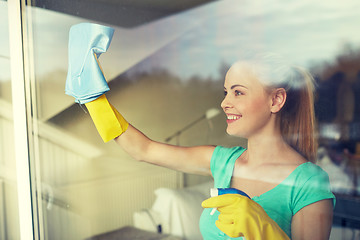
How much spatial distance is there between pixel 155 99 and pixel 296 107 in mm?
1390

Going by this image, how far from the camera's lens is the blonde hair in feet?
2.70

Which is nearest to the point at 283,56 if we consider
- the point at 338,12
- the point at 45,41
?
the point at 338,12

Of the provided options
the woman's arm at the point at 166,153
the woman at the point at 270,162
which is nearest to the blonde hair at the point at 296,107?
the woman at the point at 270,162

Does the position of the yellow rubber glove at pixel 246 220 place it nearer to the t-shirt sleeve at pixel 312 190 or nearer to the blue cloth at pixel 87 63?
the t-shirt sleeve at pixel 312 190

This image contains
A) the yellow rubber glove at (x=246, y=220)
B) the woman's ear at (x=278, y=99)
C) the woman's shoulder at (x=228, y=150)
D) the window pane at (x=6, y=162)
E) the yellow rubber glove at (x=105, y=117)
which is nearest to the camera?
the yellow rubber glove at (x=246, y=220)

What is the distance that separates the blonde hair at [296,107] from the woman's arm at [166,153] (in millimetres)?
269

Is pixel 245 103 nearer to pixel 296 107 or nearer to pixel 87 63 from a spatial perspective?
pixel 296 107

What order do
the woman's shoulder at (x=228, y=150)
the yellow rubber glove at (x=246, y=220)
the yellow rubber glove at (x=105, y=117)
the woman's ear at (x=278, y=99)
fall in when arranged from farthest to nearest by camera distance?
the yellow rubber glove at (x=105, y=117)
the woman's shoulder at (x=228, y=150)
the woman's ear at (x=278, y=99)
the yellow rubber glove at (x=246, y=220)

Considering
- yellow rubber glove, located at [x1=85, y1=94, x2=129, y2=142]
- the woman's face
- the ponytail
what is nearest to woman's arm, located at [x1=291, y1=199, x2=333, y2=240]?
the ponytail

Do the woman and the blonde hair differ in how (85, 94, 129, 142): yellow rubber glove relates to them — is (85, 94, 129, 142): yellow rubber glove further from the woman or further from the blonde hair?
the blonde hair

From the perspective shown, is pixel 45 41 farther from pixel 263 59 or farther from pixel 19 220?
pixel 263 59

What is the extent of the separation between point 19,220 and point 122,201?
0.50 m

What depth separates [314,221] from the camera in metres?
0.77

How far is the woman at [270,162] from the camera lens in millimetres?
771
